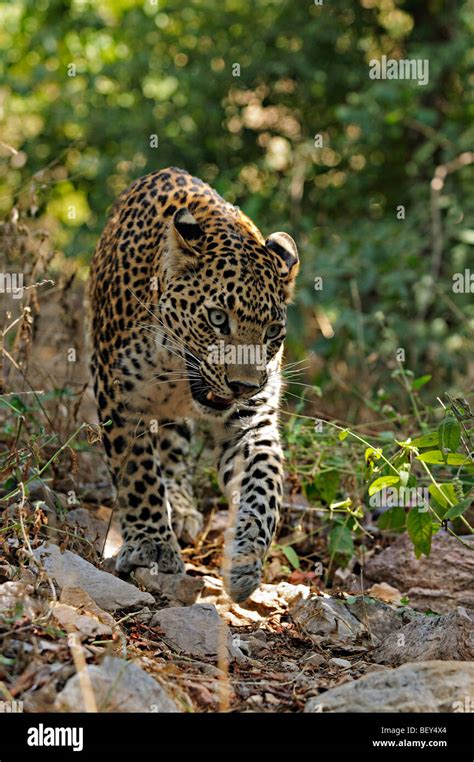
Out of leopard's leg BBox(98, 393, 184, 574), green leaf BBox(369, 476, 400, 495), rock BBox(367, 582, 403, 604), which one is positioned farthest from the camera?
leopard's leg BBox(98, 393, 184, 574)

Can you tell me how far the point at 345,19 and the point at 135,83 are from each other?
2594 millimetres

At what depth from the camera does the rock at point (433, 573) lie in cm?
614

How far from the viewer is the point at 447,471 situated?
678 centimetres

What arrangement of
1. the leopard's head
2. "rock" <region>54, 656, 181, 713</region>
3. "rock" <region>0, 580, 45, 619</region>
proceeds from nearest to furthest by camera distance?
"rock" <region>54, 656, 181, 713</region>
"rock" <region>0, 580, 45, 619</region>
the leopard's head

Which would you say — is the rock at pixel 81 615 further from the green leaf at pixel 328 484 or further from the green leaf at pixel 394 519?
the green leaf at pixel 328 484

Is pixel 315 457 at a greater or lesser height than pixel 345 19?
lesser

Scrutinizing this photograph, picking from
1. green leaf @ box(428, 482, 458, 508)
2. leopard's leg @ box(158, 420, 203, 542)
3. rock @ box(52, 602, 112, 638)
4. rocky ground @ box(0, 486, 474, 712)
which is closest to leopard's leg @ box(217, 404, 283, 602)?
rocky ground @ box(0, 486, 474, 712)

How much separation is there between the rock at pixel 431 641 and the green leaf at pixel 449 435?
2.56ft

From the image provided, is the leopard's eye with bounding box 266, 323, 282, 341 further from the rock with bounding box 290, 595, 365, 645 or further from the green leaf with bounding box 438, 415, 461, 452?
the rock with bounding box 290, 595, 365, 645

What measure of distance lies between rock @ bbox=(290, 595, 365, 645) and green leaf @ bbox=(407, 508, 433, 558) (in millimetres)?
520

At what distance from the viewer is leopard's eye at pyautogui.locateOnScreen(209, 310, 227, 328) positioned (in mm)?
5934

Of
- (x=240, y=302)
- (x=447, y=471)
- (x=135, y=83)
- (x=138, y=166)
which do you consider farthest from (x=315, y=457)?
(x=135, y=83)
